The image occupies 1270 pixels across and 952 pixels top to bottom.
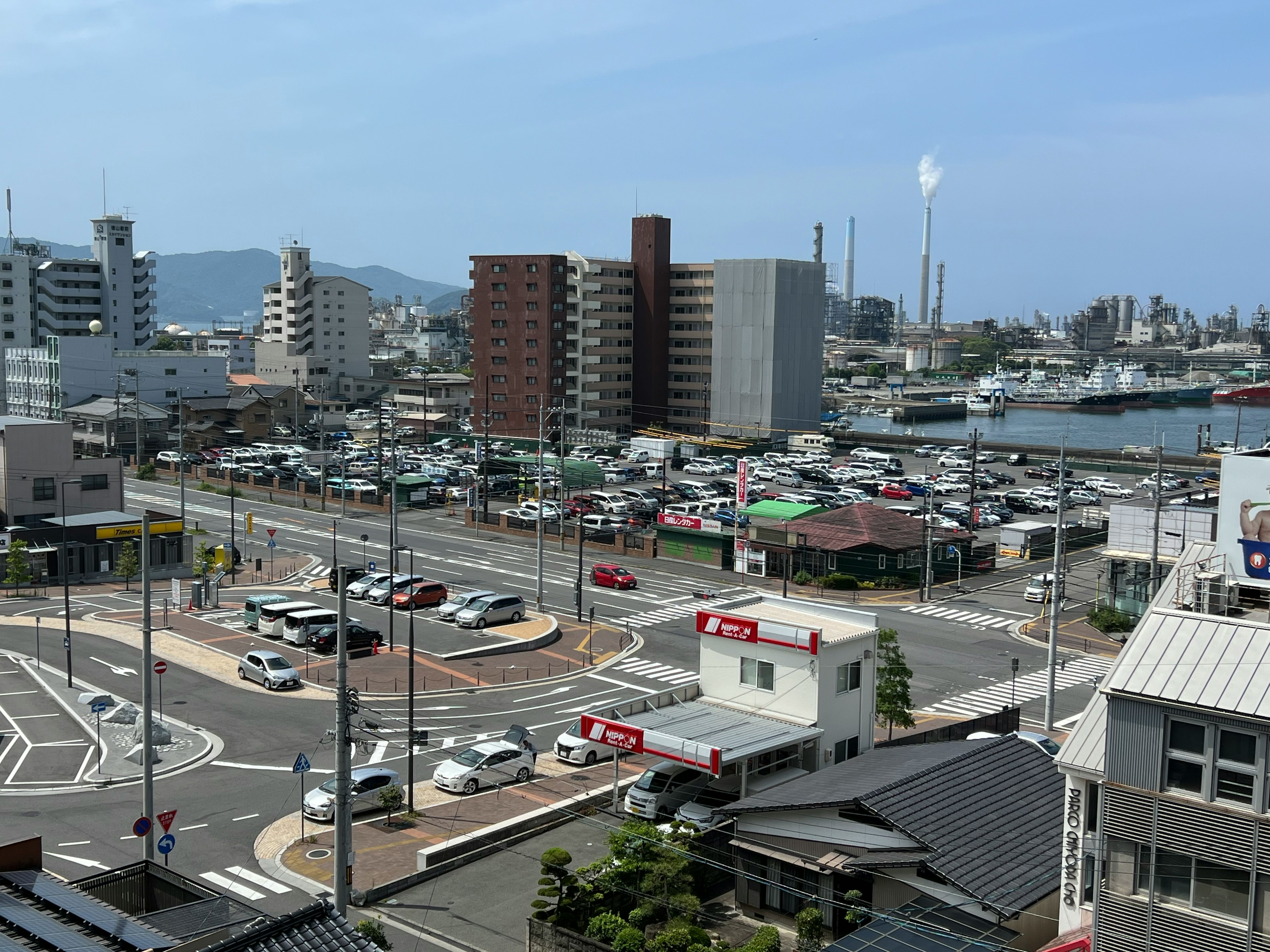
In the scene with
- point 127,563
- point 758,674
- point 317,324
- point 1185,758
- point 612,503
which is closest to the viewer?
point 1185,758

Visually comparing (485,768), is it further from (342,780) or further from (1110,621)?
(1110,621)

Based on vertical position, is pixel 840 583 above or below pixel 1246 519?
below

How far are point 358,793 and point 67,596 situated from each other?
18.8 metres

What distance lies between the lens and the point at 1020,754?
2353cm

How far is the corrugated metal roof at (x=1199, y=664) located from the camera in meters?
13.0

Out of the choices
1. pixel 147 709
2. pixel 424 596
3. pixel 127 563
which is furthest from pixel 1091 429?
pixel 147 709

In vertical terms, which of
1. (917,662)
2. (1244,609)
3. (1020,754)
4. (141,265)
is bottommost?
(917,662)

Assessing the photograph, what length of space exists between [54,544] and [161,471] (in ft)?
118

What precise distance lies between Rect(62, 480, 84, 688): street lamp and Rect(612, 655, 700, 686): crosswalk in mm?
17298

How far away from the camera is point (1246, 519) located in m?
19.6

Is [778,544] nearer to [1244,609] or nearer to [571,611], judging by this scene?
[571,611]

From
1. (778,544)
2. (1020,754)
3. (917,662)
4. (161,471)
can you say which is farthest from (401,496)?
(1020,754)

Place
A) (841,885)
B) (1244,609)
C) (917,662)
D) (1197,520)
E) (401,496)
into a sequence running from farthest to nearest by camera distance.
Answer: (401,496) < (1197,520) < (917,662) < (841,885) < (1244,609)

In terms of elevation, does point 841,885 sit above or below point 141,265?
below
